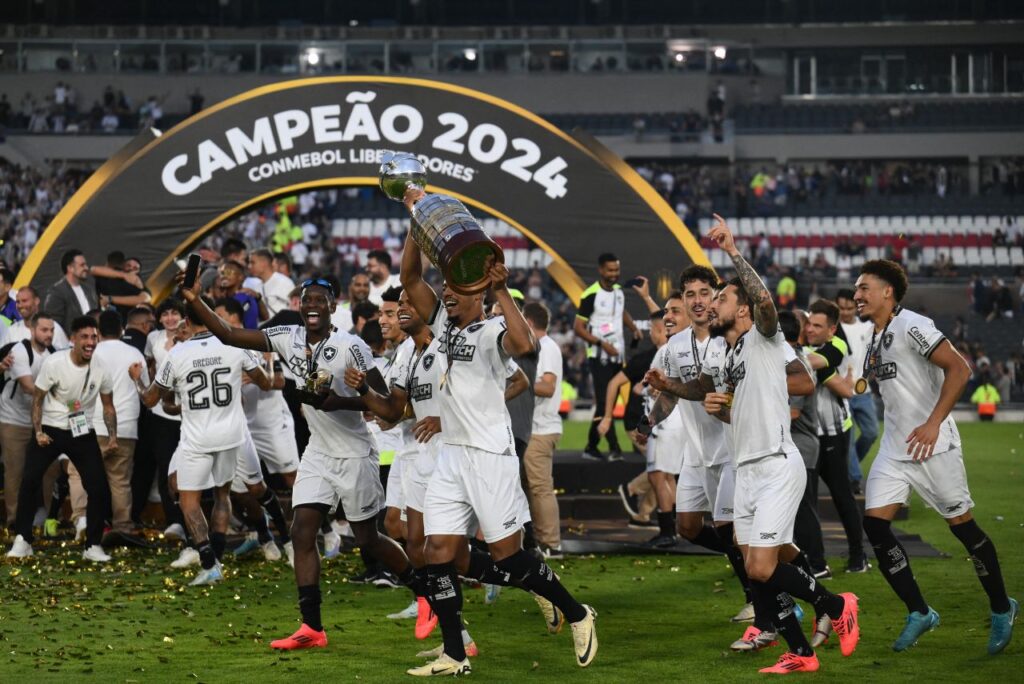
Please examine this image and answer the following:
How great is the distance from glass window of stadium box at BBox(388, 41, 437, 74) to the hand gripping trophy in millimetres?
42360

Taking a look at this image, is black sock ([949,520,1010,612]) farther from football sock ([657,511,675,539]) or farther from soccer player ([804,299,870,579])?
football sock ([657,511,675,539])

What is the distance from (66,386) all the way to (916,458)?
22.8 feet

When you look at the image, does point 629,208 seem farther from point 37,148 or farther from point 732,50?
point 732,50

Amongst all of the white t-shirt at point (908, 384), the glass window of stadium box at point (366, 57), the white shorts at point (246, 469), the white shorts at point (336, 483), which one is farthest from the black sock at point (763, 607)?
the glass window of stadium box at point (366, 57)

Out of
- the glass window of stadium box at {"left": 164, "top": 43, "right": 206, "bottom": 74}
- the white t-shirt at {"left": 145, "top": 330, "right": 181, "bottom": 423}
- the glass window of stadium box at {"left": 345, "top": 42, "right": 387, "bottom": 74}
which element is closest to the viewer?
the white t-shirt at {"left": 145, "top": 330, "right": 181, "bottom": 423}

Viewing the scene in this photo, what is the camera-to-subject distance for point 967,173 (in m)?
47.6

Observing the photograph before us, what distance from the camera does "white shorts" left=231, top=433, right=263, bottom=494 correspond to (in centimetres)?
1104

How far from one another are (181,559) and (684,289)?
185 inches

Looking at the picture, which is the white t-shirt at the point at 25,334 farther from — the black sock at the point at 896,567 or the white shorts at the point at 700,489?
the black sock at the point at 896,567

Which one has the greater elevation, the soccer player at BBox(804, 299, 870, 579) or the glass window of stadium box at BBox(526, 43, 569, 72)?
the glass window of stadium box at BBox(526, 43, 569, 72)

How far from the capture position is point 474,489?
7.06m

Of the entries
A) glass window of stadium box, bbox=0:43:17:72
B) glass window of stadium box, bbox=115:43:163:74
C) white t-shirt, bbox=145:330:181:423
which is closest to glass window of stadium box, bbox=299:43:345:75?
glass window of stadium box, bbox=115:43:163:74

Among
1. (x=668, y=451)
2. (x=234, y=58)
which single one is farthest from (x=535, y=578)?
(x=234, y=58)

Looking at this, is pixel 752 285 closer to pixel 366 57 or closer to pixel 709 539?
pixel 709 539
